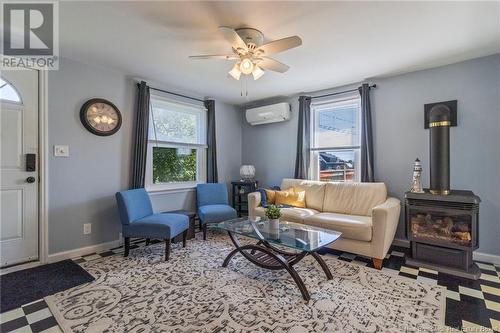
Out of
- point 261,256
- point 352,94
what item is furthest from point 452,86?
point 261,256

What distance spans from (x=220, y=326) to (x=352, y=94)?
11.6 feet

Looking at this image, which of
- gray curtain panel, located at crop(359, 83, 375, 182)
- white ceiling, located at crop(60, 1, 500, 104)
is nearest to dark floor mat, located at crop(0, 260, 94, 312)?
white ceiling, located at crop(60, 1, 500, 104)

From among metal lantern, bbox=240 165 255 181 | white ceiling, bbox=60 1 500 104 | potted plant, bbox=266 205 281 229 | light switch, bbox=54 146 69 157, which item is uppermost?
white ceiling, bbox=60 1 500 104

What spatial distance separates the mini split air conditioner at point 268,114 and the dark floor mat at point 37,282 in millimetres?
3493

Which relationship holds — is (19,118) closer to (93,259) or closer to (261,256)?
(93,259)

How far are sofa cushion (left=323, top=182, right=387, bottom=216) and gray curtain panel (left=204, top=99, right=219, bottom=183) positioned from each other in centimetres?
204

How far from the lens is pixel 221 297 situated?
2.01 metres

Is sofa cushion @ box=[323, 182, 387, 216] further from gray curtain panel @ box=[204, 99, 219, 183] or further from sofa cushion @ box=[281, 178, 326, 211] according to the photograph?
gray curtain panel @ box=[204, 99, 219, 183]

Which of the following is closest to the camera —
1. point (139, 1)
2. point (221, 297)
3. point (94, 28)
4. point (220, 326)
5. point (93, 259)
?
point (220, 326)

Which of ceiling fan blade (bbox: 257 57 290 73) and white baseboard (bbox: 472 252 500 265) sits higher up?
ceiling fan blade (bbox: 257 57 290 73)

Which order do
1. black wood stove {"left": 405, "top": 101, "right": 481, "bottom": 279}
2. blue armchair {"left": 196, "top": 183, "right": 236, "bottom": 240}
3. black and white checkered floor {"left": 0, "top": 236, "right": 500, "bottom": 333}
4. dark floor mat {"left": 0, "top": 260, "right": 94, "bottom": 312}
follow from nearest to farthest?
black and white checkered floor {"left": 0, "top": 236, "right": 500, "bottom": 333} < dark floor mat {"left": 0, "top": 260, "right": 94, "bottom": 312} < black wood stove {"left": 405, "top": 101, "right": 481, "bottom": 279} < blue armchair {"left": 196, "top": 183, "right": 236, "bottom": 240}

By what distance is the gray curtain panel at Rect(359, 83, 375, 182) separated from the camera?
342cm

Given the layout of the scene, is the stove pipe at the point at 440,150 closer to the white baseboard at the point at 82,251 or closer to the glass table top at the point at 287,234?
the glass table top at the point at 287,234

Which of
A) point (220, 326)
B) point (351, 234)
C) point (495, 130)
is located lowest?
point (220, 326)
